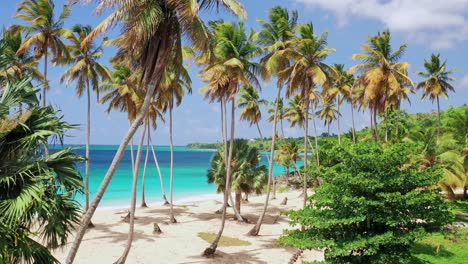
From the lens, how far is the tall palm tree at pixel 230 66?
21.4 m

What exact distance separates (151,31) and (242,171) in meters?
19.1

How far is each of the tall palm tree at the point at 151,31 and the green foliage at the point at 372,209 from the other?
5.91 m

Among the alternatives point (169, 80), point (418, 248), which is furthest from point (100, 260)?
point (418, 248)

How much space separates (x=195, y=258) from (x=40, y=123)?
43.8 feet

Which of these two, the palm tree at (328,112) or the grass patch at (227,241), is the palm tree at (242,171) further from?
the palm tree at (328,112)

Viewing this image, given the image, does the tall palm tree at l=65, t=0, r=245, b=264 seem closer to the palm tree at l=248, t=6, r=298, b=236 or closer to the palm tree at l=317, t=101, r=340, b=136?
the palm tree at l=248, t=6, r=298, b=236

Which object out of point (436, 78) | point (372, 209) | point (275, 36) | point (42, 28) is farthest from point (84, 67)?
point (436, 78)

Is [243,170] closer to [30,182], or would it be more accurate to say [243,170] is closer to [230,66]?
[230,66]

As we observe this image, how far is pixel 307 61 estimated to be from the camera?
23594mm

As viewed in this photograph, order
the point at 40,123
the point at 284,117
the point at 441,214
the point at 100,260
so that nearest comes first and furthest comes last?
1. the point at 40,123
2. the point at 441,214
3. the point at 100,260
4. the point at 284,117

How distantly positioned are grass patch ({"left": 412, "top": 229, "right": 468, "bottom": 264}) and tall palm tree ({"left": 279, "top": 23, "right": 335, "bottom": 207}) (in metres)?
7.16

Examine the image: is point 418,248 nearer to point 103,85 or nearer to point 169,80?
point 169,80

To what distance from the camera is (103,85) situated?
29500 mm

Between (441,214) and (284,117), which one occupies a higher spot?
(284,117)
